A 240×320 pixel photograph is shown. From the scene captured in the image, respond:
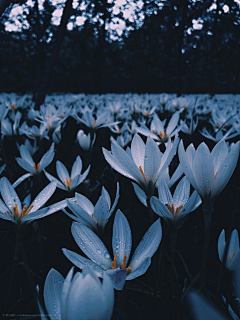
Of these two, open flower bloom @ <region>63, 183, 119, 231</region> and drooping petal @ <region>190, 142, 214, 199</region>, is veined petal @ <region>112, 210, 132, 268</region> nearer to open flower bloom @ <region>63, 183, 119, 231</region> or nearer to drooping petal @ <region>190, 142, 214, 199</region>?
open flower bloom @ <region>63, 183, 119, 231</region>

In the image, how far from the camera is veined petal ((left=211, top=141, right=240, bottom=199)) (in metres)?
0.55

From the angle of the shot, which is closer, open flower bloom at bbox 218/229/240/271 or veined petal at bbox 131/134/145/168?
open flower bloom at bbox 218/229/240/271

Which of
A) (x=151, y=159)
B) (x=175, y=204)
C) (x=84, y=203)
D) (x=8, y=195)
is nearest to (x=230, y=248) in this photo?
(x=175, y=204)

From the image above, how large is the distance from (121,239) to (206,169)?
234 mm

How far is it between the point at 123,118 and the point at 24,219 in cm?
209

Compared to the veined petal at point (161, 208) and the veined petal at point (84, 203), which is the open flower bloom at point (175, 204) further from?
the veined petal at point (84, 203)

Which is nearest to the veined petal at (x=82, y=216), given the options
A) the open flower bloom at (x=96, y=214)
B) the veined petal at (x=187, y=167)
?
the open flower bloom at (x=96, y=214)

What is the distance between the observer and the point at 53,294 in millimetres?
421

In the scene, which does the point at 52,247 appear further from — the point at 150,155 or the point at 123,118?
the point at 123,118

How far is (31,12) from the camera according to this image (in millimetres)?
4664

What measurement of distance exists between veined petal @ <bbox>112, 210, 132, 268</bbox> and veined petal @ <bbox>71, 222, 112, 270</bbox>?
0.03 m

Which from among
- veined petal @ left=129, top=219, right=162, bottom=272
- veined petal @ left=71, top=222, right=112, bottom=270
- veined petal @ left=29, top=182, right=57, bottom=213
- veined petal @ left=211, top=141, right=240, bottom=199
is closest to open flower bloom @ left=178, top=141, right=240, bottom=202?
veined petal @ left=211, top=141, right=240, bottom=199

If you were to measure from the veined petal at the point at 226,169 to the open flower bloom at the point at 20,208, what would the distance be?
344 mm

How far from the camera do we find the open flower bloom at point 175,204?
564 mm
